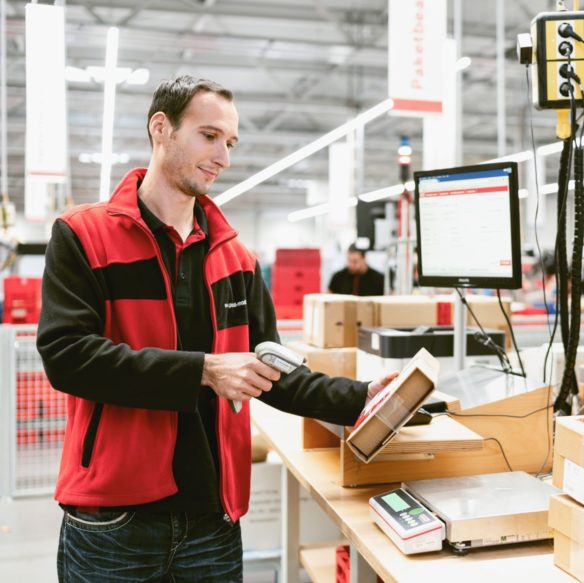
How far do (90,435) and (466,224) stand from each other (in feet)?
4.24

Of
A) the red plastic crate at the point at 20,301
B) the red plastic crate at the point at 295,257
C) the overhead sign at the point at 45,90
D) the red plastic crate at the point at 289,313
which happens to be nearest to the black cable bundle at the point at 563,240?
the overhead sign at the point at 45,90

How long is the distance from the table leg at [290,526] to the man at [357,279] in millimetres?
4255

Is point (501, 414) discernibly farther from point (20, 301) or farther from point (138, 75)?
point (138, 75)

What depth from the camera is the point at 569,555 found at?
1283 mm

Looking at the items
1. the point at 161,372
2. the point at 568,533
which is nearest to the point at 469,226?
the point at 568,533

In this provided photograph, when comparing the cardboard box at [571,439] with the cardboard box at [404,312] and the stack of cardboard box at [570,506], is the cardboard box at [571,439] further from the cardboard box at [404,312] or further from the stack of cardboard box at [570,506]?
the cardboard box at [404,312]

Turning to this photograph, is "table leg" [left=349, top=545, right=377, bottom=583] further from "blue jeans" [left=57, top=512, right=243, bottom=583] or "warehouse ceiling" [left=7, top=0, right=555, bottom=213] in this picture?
"warehouse ceiling" [left=7, top=0, right=555, bottom=213]

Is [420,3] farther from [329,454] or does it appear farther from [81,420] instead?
[81,420]

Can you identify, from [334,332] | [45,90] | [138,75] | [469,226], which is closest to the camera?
[469,226]

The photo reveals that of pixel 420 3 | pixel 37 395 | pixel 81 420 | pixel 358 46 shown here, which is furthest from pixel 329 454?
pixel 358 46

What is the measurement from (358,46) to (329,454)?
21.3 ft

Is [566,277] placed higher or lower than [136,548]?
higher

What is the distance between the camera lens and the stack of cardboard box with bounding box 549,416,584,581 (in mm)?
1242

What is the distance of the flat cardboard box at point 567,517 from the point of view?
4.08ft
